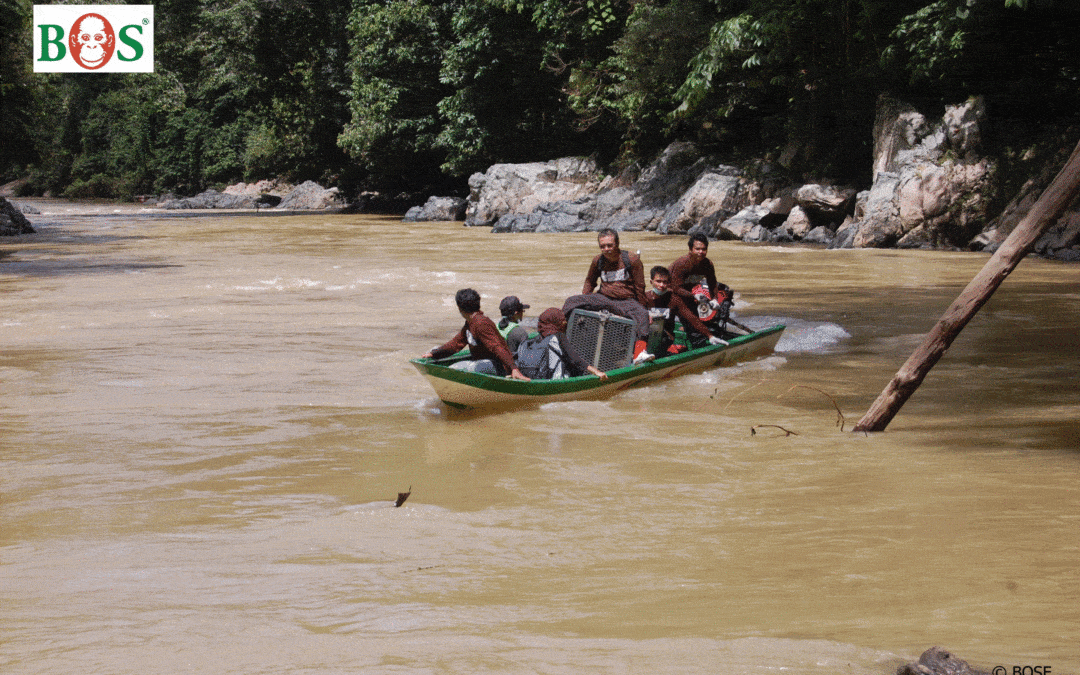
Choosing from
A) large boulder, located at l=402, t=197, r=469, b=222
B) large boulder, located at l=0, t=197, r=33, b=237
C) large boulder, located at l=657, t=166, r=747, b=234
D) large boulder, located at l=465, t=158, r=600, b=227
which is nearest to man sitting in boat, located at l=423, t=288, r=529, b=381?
large boulder, located at l=657, t=166, r=747, b=234

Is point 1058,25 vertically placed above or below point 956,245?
above

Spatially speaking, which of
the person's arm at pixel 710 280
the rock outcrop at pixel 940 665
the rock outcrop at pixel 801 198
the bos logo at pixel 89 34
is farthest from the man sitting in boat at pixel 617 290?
the bos logo at pixel 89 34

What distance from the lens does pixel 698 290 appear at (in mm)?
11547

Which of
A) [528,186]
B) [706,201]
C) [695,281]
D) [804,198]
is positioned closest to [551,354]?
[695,281]

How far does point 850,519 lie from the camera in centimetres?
611

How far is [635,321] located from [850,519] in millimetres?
3852

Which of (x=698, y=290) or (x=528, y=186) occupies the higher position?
(x=528, y=186)

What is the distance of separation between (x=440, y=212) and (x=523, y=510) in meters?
32.3

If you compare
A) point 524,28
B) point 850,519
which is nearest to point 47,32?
point 524,28

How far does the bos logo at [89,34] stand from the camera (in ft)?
Answer: 98.7

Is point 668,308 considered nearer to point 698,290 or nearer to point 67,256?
point 698,290

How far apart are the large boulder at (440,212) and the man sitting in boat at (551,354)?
96.1 ft

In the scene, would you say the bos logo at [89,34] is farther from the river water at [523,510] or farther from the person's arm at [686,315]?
the person's arm at [686,315]

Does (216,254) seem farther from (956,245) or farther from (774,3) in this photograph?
(956,245)
